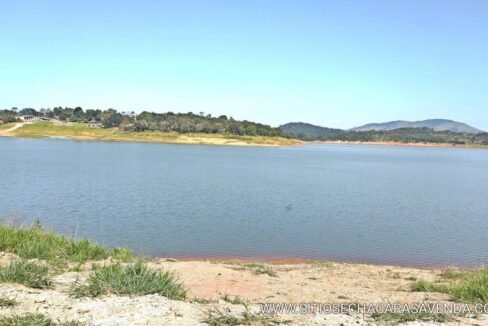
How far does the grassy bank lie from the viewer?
146 metres

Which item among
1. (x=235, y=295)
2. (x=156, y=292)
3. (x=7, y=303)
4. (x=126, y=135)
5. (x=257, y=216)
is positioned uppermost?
(x=7, y=303)

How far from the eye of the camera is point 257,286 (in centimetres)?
1066

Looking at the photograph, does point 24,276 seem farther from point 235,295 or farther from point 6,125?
point 6,125

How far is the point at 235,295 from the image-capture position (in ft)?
30.7

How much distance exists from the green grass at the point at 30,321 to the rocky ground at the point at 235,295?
0.21 m

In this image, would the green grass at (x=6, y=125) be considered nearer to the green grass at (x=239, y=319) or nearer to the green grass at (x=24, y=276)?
the green grass at (x=24, y=276)

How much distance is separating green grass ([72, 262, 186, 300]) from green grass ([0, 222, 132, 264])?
283 cm

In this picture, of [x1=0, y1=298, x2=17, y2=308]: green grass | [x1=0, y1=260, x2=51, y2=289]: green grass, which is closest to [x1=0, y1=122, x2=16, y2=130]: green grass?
[x1=0, y1=260, x2=51, y2=289]: green grass

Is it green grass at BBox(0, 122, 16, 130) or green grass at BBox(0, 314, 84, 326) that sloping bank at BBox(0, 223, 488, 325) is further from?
green grass at BBox(0, 122, 16, 130)

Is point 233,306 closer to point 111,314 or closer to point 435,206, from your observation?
point 111,314

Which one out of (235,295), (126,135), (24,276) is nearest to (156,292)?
(24,276)

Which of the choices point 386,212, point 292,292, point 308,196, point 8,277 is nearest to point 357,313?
point 292,292

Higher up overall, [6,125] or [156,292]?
[156,292]

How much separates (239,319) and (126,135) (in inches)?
5816
